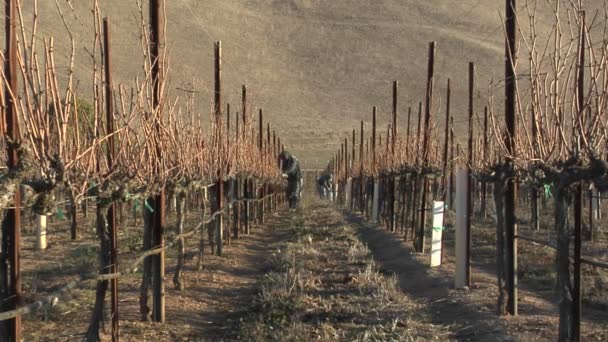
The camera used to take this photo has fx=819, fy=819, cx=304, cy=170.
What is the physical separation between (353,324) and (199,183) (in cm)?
407

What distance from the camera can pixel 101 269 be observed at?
7125 mm

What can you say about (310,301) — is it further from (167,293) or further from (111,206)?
(111,206)

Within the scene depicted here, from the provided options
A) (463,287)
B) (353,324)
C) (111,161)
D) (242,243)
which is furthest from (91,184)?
(242,243)

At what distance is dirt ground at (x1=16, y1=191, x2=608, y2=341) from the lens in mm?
8359

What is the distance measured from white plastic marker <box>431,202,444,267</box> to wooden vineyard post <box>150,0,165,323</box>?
182 inches

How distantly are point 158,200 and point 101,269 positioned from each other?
75.3 inches

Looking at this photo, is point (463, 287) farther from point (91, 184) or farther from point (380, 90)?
point (380, 90)

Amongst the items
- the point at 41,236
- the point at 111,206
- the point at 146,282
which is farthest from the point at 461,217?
the point at 41,236

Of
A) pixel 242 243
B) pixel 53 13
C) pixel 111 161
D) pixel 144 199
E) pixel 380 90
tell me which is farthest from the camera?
pixel 380 90

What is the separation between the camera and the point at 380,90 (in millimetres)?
74938

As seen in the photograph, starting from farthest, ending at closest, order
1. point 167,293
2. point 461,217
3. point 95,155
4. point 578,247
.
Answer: point 167,293 → point 461,217 → point 578,247 → point 95,155

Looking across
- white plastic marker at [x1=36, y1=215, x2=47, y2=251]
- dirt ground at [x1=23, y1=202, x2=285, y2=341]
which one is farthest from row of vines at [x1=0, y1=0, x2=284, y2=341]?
white plastic marker at [x1=36, y1=215, x2=47, y2=251]

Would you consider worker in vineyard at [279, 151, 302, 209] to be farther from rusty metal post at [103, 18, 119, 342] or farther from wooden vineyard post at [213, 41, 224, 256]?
rusty metal post at [103, 18, 119, 342]

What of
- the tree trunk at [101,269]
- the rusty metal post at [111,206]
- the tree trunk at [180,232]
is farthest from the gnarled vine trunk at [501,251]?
the tree trunk at [101,269]
